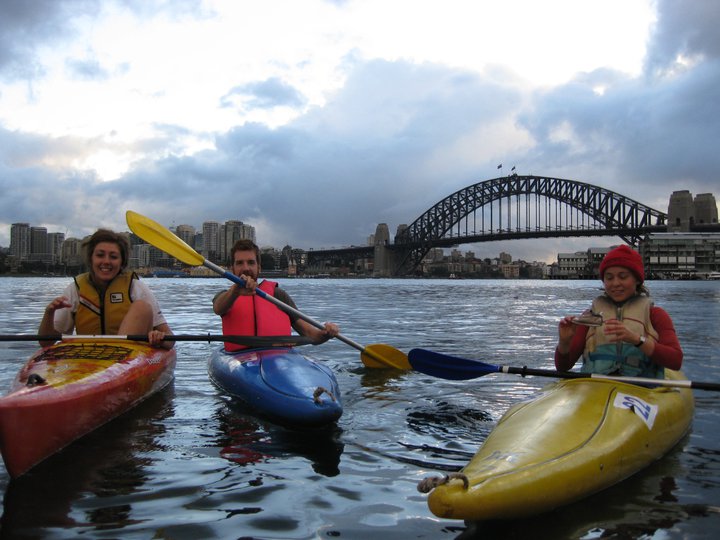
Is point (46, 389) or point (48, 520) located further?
point (46, 389)

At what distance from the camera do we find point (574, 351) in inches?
156

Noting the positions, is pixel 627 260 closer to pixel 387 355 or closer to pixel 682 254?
pixel 387 355

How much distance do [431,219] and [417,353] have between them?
275ft

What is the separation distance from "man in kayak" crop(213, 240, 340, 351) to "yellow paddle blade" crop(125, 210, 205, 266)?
76cm

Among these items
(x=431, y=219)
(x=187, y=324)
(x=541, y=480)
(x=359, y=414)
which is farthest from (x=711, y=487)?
(x=431, y=219)

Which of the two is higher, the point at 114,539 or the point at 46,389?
the point at 46,389

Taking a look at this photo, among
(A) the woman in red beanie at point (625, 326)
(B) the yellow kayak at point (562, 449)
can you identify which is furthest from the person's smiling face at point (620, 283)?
(B) the yellow kayak at point (562, 449)

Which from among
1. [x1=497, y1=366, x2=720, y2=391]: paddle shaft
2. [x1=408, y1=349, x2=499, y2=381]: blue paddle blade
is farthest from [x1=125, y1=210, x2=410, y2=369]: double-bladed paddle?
[x1=497, y1=366, x2=720, y2=391]: paddle shaft

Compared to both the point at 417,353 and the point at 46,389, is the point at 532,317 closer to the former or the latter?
the point at 417,353

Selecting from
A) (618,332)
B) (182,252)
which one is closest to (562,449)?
(618,332)

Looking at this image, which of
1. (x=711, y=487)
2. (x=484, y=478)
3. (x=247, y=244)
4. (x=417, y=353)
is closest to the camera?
(x=484, y=478)

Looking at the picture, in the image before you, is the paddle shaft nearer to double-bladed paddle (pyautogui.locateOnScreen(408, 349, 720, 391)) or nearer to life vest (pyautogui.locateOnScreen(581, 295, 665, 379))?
double-bladed paddle (pyautogui.locateOnScreen(408, 349, 720, 391))

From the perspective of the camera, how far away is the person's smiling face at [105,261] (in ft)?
15.0

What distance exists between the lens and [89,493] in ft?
9.45
